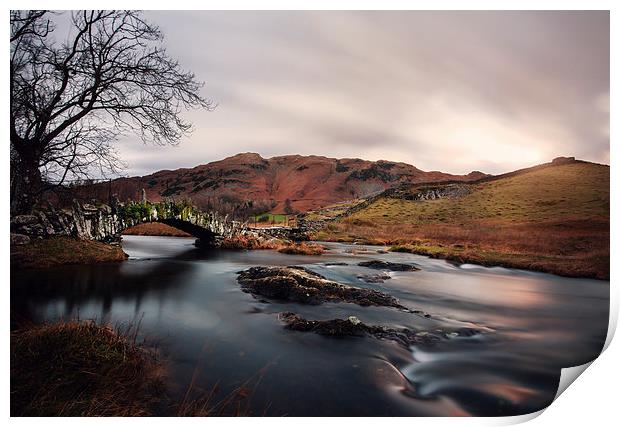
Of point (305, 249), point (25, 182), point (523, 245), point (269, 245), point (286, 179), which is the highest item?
point (286, 179)

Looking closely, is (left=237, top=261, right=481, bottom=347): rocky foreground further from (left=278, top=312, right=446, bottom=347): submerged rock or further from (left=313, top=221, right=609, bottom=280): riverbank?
A: (left=313, top=221, right=609, bottom=280): riverbank

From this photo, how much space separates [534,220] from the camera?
3.46 meters

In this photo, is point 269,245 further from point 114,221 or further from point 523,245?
point 523,245

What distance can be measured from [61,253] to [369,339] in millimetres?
5483

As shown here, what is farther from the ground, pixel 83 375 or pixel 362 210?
pixel 362 210

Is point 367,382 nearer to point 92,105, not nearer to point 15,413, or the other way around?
point 15,413

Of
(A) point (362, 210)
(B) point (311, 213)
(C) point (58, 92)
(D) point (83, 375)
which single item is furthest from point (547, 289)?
(C) point (58, 92)

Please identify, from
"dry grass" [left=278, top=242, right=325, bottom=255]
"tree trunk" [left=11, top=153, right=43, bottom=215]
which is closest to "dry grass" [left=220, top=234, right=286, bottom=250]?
"dry grass" [left=278, top=242, right=325, bottom=255]

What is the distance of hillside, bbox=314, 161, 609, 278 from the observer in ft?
10.9

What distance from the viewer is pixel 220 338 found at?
9.75 feet

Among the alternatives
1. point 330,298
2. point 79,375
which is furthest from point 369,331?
point 79,375

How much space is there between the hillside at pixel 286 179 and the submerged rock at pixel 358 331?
2005 millimetres

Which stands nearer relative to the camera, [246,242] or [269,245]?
[269,245]
